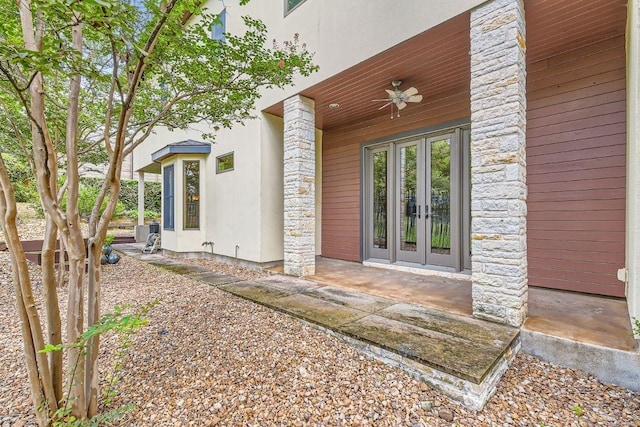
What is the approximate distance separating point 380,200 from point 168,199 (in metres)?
5.52

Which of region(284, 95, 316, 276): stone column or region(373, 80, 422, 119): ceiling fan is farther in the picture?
region(284, 95, 316, 276): stone column

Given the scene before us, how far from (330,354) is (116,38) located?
8.47 ft

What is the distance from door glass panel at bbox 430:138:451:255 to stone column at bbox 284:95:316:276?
2.04 m

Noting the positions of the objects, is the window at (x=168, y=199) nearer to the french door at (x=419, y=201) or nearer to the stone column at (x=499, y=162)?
the french door at (x=419, y=201)

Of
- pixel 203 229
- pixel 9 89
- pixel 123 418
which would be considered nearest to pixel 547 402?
pixel 123 418

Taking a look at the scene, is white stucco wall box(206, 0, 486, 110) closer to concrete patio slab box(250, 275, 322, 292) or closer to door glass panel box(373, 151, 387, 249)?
door glass panel box(373, 151, 387, 249)

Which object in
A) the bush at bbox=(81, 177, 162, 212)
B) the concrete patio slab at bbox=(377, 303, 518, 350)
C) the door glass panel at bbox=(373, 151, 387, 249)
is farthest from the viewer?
the bush at bbox=(81, 177, 162, 212)

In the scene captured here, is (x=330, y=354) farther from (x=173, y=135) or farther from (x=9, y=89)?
(x=173, y=135)

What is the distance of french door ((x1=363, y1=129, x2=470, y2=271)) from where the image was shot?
4.55 metres

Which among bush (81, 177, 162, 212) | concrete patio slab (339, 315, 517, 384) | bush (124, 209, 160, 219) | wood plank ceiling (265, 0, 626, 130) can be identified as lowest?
concrete patio slab (339, 315, 517, 384)

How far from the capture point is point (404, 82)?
423cm

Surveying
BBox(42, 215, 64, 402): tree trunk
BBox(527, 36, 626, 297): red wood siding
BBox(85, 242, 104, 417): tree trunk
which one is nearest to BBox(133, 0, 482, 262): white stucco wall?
BBox(527, 36, 626, 297): red wood siding

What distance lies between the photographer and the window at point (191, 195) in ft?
23.1

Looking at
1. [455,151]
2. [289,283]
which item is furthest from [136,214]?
[455,151]
